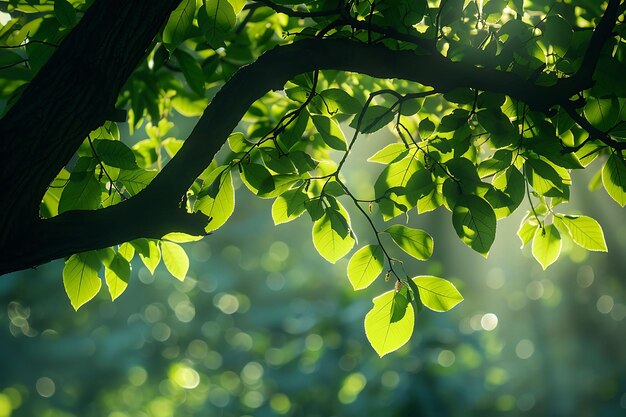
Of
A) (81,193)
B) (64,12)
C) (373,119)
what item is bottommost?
(81,193)

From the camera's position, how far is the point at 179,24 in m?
2.22

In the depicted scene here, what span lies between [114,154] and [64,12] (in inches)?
21.6

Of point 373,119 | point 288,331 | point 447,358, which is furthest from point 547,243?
point 288,331

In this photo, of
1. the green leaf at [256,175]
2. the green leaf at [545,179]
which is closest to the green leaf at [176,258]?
the green leaf at [256,175]

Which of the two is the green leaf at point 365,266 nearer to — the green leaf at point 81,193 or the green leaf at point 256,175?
the green leaf at point 256,175

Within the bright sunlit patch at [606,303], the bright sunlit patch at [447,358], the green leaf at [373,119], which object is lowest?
the bright sunlit patch at [606,303]

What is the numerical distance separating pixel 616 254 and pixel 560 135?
1554 cm

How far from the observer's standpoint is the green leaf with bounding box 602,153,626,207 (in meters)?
2.34

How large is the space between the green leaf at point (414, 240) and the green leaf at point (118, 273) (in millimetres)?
999

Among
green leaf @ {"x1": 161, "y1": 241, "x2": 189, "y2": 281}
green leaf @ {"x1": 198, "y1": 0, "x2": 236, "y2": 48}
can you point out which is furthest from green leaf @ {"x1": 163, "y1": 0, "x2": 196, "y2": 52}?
green leaf @ {"x1": 161, "y1": 241, "x2": 189, "y2": 281}

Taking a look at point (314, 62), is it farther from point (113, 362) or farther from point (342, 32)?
point (113, 362)

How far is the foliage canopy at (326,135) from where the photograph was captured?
178 cm

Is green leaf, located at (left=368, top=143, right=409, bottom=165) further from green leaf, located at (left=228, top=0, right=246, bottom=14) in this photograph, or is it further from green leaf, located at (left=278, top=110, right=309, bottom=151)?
green leaf, located at (left=228, top=0, right=246, bottom=14)

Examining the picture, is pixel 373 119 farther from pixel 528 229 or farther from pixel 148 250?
pixel 148 250
